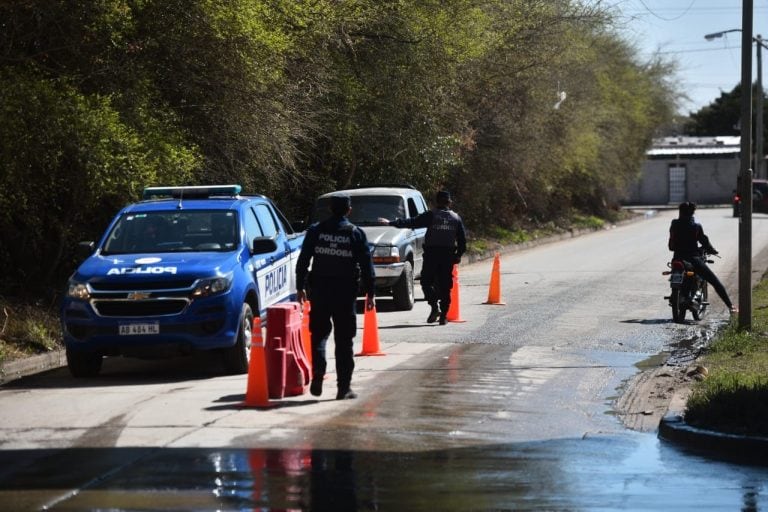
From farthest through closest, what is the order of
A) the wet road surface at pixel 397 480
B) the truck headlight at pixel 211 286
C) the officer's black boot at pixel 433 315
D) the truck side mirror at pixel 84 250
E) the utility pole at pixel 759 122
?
the utility pole at pixel 759 122 < the officer's black boot at pixel 433 315 < the truck side mirror at pixel 84 250 < the truck headlight at pixel 211 286 < the wet road surface at pixel 397 480

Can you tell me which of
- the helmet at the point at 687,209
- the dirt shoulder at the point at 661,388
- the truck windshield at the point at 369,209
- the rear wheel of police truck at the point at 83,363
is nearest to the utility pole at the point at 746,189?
the dirt shoulder at the point at 661,388

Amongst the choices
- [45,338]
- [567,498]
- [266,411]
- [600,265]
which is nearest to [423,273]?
[45,338]

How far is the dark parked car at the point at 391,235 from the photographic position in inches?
789

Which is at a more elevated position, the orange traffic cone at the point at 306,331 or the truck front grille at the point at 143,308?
the truck front grille at the point at 143,308

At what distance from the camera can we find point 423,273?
18.5m

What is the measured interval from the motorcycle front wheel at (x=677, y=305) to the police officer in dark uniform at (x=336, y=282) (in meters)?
8.31

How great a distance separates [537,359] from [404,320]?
460 cm

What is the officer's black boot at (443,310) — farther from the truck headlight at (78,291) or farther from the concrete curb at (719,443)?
the concrete curb at (719,443)

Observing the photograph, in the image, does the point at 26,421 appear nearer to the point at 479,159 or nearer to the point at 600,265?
the point at 600,265

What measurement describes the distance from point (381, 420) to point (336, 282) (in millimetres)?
1585

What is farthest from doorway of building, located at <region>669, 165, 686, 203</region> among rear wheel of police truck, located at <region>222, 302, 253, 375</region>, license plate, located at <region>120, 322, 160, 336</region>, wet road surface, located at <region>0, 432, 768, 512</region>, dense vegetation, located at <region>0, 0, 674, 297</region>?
wet road surface, located at <region>0, 432, 768, 512</region>

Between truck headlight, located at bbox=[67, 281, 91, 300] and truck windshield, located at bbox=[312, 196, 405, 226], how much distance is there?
8178 mm

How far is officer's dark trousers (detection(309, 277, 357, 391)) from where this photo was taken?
1163 centimetres

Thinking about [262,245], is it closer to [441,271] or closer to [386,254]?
[441,271]
